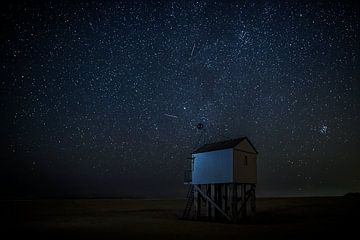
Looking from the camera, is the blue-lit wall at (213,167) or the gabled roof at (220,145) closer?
the blue-lit wall at (213,167)

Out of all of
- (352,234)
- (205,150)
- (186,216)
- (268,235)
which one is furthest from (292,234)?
(186,216)

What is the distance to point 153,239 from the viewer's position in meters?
19.0

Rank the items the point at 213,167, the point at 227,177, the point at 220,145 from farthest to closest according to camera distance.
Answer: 1. the point at 220,145
2. the point at 213,167
3. the point at 227,177

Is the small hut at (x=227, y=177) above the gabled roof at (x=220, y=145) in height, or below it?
below

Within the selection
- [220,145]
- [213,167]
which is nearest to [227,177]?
[213,167]

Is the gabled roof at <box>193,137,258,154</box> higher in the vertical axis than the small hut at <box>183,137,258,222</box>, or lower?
higher

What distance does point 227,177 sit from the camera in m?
29.4

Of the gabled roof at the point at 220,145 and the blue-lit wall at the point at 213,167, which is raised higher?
the gabled roof at the point at 220,145

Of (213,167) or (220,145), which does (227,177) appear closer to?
(213,167)

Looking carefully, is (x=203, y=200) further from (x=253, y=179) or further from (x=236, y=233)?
(x=236, y=233)

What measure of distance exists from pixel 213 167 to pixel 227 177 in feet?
6.27

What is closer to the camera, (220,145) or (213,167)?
(213,167)

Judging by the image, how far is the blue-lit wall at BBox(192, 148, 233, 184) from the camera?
29.3 metres

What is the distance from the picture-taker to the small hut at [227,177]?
2941cm
